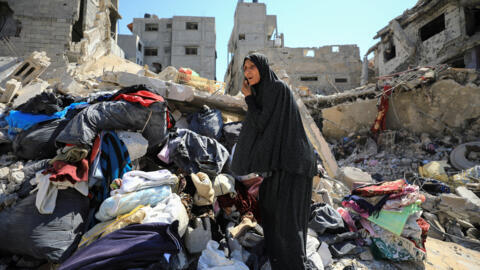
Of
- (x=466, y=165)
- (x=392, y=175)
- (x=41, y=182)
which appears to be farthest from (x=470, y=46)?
(x=41, y=182)

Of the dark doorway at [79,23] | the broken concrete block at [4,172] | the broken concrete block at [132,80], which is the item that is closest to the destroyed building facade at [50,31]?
the dark doorway at [79,23]

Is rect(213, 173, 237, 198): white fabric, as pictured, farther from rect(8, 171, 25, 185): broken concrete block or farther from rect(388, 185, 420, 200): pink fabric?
rect(8, 171, 25, 185): broken concrete block

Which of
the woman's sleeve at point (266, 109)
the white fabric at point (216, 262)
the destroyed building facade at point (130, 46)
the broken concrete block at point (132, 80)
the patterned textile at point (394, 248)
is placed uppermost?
the destroyed building facade at point (130, 46)

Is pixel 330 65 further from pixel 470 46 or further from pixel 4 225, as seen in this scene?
pixel 4 225

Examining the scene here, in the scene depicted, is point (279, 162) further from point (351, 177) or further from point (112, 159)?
point (351, 177)

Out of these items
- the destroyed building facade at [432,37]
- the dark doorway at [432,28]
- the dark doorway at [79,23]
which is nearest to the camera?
the destroyed building facade at [432,37]

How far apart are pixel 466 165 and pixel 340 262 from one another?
20.2 feet

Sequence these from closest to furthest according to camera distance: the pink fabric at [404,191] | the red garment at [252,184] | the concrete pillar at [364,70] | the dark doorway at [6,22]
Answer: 1. the pink fabric at [404,191]
2. the red garment at [252,184]
3. the dark doorway at [6,22]
4. the concrete pillar at [364,70]

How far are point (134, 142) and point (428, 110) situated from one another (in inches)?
343

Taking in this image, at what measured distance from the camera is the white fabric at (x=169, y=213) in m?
1.73

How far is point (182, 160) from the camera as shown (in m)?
2.49

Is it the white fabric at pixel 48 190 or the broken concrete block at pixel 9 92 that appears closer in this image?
the white fabric at pixel 48 190

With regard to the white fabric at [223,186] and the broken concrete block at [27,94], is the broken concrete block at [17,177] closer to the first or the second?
the broken concrete block at [27,94]

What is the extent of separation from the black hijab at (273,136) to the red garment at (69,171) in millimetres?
1260
